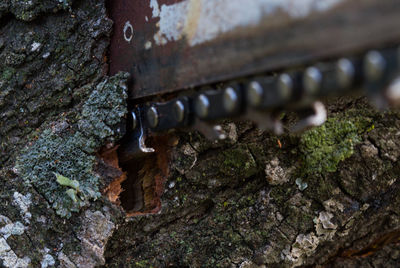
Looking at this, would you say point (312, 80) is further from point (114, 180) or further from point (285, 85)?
point (114, 180)

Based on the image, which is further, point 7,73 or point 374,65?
point 7,73

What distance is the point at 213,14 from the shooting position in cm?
105

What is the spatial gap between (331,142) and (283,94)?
2.28 feet

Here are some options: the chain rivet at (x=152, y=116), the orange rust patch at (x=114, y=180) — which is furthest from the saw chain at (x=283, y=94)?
the orange rust patch at (x=114, y=180)

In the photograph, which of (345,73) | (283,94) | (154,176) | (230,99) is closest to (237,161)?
(154,176)

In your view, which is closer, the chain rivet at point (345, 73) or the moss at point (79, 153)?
the chain rivet at point (345, 73)

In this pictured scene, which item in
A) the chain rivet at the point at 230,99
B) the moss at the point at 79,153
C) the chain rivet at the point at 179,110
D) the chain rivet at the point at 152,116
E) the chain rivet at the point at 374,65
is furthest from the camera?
the moss at the point at 79,153

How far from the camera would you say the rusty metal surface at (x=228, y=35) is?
0.79 m

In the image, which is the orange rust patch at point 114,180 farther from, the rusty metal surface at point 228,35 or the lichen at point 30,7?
the lichen at point 30,7

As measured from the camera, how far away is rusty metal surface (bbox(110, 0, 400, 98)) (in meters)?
0.79

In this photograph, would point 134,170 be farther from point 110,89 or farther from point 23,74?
point 23,74

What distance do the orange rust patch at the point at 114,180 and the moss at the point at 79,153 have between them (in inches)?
2.2

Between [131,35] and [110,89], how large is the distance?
212 millimetres

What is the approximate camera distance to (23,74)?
1514mm
